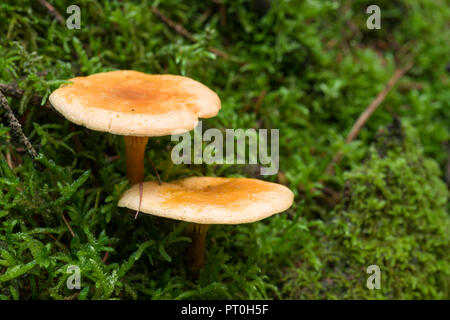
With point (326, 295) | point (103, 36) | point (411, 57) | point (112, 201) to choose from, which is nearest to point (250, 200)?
point (112, 201)

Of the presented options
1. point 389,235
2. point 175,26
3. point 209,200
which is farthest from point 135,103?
point 389,235

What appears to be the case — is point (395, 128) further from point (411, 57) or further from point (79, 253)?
point (79, 253)

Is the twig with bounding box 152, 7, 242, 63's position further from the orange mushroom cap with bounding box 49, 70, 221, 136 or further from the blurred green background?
the orange mushroom cap with bounding box 49, 70, 221, 136

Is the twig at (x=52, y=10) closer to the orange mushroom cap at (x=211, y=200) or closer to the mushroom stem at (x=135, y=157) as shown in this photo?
the mushroom stem at (x=135, y=157)

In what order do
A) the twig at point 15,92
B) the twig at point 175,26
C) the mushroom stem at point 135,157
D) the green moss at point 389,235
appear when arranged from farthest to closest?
the twig at point 175,26 → the green moss at point 389,235 → the twig at point 15,92 → the mushroom stem at point 135,157

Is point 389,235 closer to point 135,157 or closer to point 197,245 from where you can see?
point 197,245

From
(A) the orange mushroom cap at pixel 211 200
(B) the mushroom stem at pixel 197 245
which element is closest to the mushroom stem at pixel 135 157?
(A) the orange mushroom cap at pixel 211 200

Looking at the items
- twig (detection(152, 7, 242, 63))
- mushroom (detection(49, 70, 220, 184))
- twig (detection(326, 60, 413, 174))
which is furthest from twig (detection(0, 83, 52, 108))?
twig (detection(326, 60, 413, 174))
